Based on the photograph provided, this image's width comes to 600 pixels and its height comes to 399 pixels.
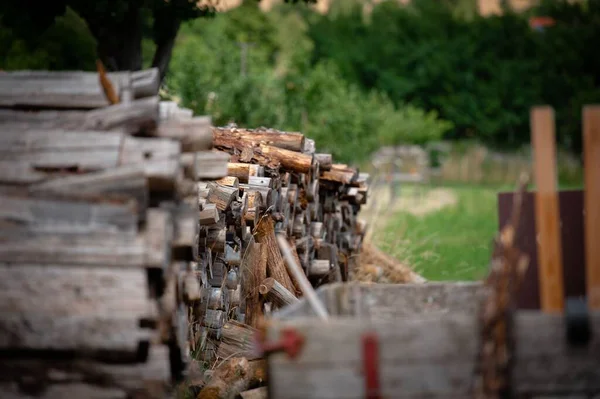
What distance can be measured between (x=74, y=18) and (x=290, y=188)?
9.56 metres

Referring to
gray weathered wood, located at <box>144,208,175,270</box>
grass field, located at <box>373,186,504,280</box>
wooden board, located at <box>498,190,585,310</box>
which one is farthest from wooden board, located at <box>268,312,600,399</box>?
grass field, located at <box>373,186,504,280</box>

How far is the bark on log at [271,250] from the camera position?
851 cm

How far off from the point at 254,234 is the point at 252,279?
1.29 feet

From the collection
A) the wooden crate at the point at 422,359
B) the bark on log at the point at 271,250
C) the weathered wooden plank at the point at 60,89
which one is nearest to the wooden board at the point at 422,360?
the wooden crate at the point at 422,359

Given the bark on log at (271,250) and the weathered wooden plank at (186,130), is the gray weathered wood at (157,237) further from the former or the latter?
the bark on log at (271,250)

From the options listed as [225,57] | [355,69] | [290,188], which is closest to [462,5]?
[355,69]

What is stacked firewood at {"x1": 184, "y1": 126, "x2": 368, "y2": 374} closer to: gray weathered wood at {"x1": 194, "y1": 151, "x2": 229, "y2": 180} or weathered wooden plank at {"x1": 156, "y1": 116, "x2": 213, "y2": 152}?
gray weathered wood at {"x1": 194, "y1": 151, "x2": 229, "y2": 180}

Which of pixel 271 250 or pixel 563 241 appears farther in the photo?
pixel 271 250

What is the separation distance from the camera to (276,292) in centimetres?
807

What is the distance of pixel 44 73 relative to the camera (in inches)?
190

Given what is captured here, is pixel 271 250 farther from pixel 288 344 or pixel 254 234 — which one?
pixel 288 344

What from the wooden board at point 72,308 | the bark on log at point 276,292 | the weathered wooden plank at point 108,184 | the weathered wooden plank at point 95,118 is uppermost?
the weathered wooden plank at point 95,118

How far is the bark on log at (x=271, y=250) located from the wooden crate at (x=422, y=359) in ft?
14.5

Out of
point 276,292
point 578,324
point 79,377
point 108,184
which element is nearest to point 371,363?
point 578,324
